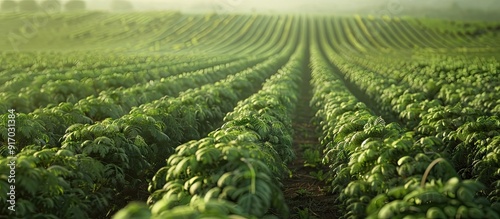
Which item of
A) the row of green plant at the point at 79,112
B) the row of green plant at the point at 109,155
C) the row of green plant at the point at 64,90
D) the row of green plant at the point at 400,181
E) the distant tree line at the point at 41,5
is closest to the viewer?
the row of green plant at the point at 400,181

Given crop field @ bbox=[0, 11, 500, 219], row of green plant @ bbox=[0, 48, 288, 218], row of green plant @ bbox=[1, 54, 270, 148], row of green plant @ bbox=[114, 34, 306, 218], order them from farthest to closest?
row of green plant @ bbox=[1, 54, 270, 148] → row of green plant @ bbox=[0, 48, 288, 218] → crop field @ bbox=[0, 11, 500, 219] → row of green plant @ bbox=[114, 34, 306, 218]

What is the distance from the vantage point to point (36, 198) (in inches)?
194

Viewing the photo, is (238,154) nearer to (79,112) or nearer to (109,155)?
(109,155)

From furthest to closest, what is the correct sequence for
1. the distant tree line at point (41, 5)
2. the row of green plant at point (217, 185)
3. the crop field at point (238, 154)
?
1. the distant tree line at point (41, 5)
2. the crop field at point (238, 154)
3. the row of green plant at point (217, 185)

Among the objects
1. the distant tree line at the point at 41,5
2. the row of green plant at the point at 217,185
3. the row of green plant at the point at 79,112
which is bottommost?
the row of green plant at the point at 217,185

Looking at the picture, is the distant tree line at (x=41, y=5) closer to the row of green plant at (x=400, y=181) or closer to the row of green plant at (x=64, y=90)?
the row of green plant at (x=64, y=90)

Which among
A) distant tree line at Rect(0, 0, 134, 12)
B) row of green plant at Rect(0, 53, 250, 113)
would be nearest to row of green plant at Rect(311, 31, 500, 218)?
row of green plant at Rect(0, 53, 250, 113)

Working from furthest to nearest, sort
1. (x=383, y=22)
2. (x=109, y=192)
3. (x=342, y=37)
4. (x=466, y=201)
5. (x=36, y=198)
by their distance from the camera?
(x=383, y=22), (x=342, y=37), (x=109, y=192), (x=36, y=198), (x=466, y=201)

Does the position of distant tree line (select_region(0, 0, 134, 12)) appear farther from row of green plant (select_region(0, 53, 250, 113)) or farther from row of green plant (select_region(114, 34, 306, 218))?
row of green plant (select_region(114, 34, 306, 218))

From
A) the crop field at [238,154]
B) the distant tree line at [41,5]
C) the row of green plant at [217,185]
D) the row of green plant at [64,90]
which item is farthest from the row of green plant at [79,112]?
→ the distant tree line at [41,5]

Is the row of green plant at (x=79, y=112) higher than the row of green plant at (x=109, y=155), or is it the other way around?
the row of green plant at (x=79, y=112)

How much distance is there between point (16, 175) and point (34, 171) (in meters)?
0.23

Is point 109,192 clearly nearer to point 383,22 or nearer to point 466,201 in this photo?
point 466,201

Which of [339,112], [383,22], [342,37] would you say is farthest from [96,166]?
[383,22]
